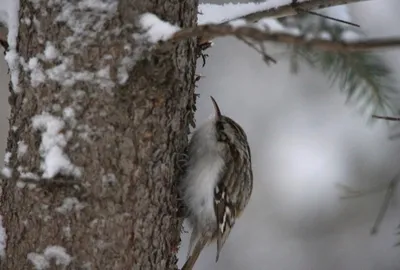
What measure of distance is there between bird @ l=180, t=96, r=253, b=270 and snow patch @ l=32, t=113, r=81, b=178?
1.96 feet

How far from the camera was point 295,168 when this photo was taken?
23.8 feet

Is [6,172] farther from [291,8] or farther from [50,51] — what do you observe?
[291,8]

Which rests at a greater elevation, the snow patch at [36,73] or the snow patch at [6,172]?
the snow patch at [36,73]

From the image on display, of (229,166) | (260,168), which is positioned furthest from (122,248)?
(260,168)

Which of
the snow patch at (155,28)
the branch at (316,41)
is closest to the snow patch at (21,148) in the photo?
the snow patch at (155,28)

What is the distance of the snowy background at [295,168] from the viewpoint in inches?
279

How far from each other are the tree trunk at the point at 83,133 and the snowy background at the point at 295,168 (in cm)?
490

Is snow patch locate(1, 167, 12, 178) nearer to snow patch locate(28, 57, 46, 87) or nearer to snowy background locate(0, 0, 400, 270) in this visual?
snow patch locate(28, 57, 46, 87)

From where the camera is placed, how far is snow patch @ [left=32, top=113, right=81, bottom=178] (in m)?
2.00

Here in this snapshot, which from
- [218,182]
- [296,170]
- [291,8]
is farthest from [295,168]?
[291,8]

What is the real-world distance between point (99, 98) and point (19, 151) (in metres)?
0.26

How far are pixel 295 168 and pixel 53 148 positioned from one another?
5392 millimetres

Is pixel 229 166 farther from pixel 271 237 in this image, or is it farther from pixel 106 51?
pixel 271 237

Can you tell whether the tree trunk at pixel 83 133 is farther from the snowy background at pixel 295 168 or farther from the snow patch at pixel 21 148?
the snowy background at pixel 295 168
